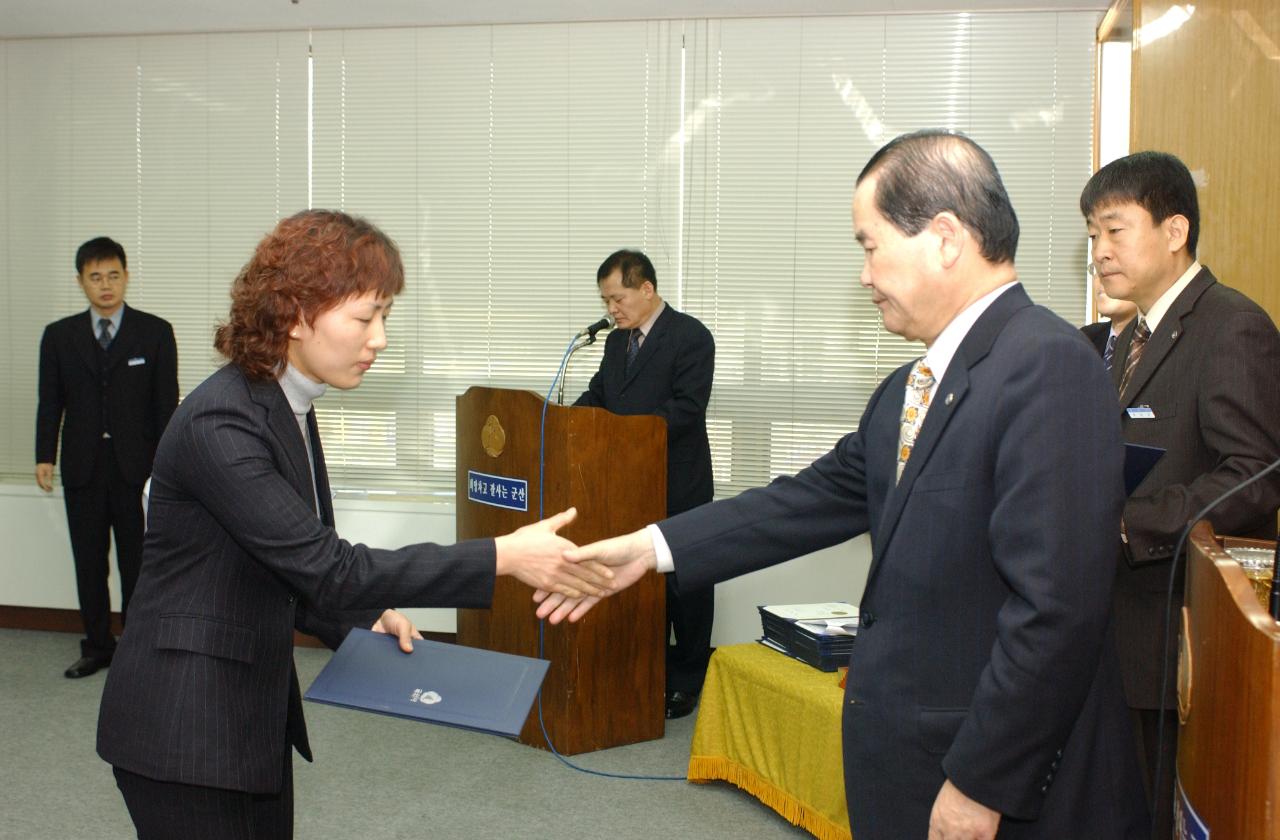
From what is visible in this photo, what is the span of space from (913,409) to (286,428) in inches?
36.3

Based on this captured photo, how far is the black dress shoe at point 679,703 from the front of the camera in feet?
14.6

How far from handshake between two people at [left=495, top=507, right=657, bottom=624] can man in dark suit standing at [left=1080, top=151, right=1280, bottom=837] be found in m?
0.89

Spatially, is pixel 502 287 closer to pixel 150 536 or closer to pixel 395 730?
pixel 395 730

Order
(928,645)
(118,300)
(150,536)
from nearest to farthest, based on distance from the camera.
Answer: (928,645)
(150,536)
(118,300)

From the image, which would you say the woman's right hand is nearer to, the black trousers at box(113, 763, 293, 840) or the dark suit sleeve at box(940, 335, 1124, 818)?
the black trousers at box(113, 763, 293, 840)

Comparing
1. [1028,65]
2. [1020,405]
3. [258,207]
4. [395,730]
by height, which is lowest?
[395,730]

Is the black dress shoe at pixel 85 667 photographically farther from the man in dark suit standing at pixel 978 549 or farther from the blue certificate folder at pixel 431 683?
the man in dark suit standing at pixel 978 549

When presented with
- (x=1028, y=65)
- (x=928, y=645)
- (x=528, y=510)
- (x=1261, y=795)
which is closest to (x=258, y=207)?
(x=528, y=510)

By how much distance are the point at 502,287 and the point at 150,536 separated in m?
3.83

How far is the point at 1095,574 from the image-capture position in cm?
135

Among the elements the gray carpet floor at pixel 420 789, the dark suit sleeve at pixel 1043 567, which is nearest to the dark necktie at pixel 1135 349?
the dark suit sleeve at pixel 1043 567

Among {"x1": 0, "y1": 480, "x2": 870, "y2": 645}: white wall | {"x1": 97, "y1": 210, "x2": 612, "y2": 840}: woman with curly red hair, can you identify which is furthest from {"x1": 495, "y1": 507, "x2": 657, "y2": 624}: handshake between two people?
{"x1": 0, "y1": 480, "x2": 870, "y2": 645}: white wall

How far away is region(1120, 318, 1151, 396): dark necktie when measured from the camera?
228 centimetres

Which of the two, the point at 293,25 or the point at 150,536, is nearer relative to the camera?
the point at 150,536
